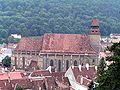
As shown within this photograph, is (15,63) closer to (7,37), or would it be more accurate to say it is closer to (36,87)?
(36,87)

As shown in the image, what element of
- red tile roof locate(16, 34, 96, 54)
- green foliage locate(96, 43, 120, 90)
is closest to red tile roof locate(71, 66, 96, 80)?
red tile roof locate(16, 34, 96, 54)

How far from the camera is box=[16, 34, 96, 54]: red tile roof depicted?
293 feet

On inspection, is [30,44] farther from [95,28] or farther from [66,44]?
[95,28]

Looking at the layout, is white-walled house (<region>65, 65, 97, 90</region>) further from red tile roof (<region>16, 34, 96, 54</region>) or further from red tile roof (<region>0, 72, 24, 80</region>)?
red tile roof (<region>16, 34, 96, 54</region>)

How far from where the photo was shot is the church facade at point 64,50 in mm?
89250

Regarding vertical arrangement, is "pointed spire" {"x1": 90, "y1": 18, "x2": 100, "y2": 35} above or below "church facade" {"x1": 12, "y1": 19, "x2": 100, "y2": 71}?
above

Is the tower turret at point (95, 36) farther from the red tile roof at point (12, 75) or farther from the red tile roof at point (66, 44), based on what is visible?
the red tile roof at point (12, 75)

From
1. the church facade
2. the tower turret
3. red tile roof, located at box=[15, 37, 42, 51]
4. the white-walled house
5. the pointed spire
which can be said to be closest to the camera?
the white-walled house

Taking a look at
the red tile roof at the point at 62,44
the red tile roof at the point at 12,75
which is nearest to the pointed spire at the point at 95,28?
the red tile roof at the point at 62,44

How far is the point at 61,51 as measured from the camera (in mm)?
90062

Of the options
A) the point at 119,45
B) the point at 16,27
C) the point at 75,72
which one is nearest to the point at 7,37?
the point at 16,27

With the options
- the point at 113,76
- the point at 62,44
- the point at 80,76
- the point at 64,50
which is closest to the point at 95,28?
the point at 62,44

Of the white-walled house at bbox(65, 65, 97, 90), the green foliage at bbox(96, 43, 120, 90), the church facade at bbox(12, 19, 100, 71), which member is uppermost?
the green foliage at bbox(96, 43, 120, 90)

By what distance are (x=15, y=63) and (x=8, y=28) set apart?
104 m
